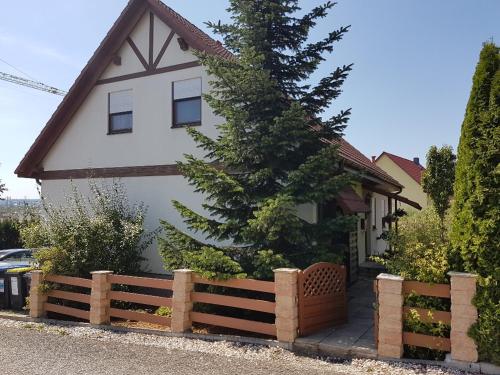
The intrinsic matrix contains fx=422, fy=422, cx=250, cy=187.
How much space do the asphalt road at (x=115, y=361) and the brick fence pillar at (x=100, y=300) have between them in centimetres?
83

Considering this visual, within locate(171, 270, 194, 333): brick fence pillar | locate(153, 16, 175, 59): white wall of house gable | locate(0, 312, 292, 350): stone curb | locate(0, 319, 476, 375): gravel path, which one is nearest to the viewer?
locate(0, 319, 476, 375): gravel path

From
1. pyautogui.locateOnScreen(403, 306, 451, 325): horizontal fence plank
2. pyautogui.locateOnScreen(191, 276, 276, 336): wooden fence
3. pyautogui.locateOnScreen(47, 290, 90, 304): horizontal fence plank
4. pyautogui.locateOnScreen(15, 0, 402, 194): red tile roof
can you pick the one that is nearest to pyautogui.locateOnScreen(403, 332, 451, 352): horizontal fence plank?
pyautogui.locateOnScreen(403, 306, 451, 325): horizontal fence plank

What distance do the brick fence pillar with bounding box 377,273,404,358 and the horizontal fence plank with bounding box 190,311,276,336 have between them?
1.69 metres

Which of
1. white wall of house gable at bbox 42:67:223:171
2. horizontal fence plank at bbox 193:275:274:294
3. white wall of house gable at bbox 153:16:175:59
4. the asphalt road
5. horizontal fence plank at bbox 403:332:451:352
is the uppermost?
white wall of house gable at bbox 153:16:175:59

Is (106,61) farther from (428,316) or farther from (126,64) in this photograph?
(428,316)

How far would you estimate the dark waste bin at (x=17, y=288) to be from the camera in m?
9.84

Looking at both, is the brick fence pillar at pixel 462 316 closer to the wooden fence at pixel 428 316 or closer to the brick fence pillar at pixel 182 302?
the wooden fence at pixel 428 316

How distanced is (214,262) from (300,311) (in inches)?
64.9

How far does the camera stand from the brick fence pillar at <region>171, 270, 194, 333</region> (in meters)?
7.40

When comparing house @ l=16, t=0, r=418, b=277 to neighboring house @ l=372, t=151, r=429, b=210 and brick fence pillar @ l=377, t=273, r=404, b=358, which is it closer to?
brick fence pillar @ l=377, t=273, r=404, b=358

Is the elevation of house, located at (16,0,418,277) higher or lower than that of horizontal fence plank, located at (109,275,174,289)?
higher

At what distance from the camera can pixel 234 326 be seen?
23.3 feet

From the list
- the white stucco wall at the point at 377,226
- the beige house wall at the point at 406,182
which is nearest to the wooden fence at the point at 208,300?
the white stucco wall at the point at 377,226

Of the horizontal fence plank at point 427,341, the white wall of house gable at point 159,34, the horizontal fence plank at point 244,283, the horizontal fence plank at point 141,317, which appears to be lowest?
the horizontal fence plank at point 141,317
